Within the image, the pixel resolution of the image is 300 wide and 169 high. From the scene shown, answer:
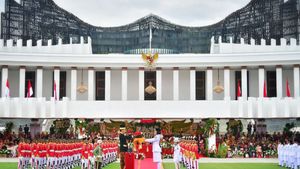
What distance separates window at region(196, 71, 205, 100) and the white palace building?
0.30ft

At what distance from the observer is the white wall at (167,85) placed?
49.8 m

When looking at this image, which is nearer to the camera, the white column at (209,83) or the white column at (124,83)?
the white column at (209,83)

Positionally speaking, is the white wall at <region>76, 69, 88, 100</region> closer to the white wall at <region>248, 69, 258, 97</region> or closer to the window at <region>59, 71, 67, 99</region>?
the window at <region>59, 71, 67, 99</region>

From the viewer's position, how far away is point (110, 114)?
42.9 m

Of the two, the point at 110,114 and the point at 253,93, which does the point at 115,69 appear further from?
the point at 253,93

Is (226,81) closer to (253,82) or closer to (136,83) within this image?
(253,82)

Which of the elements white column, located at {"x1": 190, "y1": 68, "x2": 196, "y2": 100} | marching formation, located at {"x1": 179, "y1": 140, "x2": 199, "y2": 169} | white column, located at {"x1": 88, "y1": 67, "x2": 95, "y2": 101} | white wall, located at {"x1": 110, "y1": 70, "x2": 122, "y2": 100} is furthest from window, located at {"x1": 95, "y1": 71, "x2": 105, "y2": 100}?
marching formation, located at {"x1": 179, "y1": 140, "x2": 199, "y2": 169}

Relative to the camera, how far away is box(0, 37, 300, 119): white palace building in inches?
1671

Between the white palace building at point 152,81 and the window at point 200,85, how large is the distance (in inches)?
3.6

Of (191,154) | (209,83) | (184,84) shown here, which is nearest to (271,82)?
(209,83)

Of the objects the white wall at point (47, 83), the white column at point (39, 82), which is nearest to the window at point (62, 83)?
the white wall at point (47, 83)

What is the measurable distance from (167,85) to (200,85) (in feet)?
9.97

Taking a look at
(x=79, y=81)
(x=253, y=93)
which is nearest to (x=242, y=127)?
(x=253, y=93)

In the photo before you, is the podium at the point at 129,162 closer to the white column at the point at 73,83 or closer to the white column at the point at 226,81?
the white column at the point at 73,83
